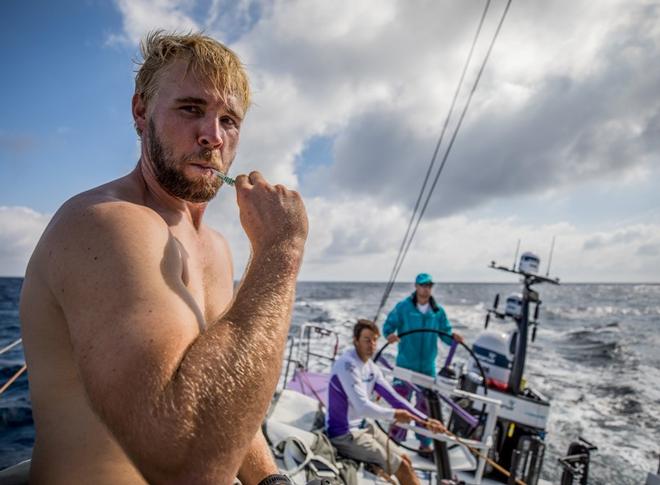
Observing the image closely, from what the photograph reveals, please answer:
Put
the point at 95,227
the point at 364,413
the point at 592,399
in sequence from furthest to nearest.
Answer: the point at 592,399 → the point at 364,413 → the point at 95,227

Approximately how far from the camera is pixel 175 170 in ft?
3.81

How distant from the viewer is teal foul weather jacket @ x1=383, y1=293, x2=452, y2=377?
5590 millimetres

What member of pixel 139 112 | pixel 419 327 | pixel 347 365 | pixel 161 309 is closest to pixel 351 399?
pixel 347 365

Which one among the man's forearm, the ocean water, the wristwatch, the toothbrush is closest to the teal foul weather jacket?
the ocean water

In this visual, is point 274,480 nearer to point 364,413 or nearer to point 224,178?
point 224,178

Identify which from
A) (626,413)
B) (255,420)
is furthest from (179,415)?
(626,413)

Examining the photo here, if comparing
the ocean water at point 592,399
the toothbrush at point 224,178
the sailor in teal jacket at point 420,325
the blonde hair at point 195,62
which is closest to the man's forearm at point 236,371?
the toothbrush at point 224,178

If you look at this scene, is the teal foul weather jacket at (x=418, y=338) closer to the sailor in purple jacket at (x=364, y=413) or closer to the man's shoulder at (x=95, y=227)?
the sailor in purple jacket at (x=364, y=413)

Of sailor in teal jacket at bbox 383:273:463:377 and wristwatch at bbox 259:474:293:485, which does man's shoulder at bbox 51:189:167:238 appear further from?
sailor in teal jacket at bbox 383:273:463:377

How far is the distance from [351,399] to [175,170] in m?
3.25

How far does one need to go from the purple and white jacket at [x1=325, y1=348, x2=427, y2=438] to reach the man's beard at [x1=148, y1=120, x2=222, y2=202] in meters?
3.11

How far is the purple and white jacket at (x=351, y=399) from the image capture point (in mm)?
3707

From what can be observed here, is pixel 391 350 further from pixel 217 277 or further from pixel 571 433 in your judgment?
pixel 217 277

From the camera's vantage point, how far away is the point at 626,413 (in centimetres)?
953
